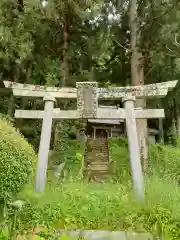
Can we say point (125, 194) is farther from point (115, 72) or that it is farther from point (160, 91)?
point (115, 72)

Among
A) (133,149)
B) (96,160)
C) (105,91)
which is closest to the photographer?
(133,149)

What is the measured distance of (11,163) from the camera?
4910mm

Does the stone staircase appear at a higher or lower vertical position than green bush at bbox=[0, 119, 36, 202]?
higher

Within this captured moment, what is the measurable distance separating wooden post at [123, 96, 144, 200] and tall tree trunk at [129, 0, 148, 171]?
3616 mm

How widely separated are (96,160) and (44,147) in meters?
7.62

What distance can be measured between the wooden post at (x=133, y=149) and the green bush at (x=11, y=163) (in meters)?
2.36

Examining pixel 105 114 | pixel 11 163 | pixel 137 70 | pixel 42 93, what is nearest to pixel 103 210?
pixel 11 163

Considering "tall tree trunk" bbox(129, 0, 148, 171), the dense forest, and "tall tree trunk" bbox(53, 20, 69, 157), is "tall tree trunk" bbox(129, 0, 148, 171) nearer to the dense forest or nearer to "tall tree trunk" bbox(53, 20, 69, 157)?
the dense forest

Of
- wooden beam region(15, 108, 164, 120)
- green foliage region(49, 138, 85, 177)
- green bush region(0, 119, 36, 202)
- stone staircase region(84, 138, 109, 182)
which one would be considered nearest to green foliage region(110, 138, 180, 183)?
stone staircase region(84, 138, 109, 182)

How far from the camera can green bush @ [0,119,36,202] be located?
4.81 metres

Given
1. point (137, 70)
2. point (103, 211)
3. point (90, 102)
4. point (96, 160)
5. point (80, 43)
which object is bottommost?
point (103, 211)

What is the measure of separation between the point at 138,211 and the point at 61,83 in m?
8.00

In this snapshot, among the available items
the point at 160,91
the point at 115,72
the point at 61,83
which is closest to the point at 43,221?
the point at 160,91

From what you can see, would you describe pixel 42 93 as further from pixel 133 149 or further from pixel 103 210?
pixel 103 210
